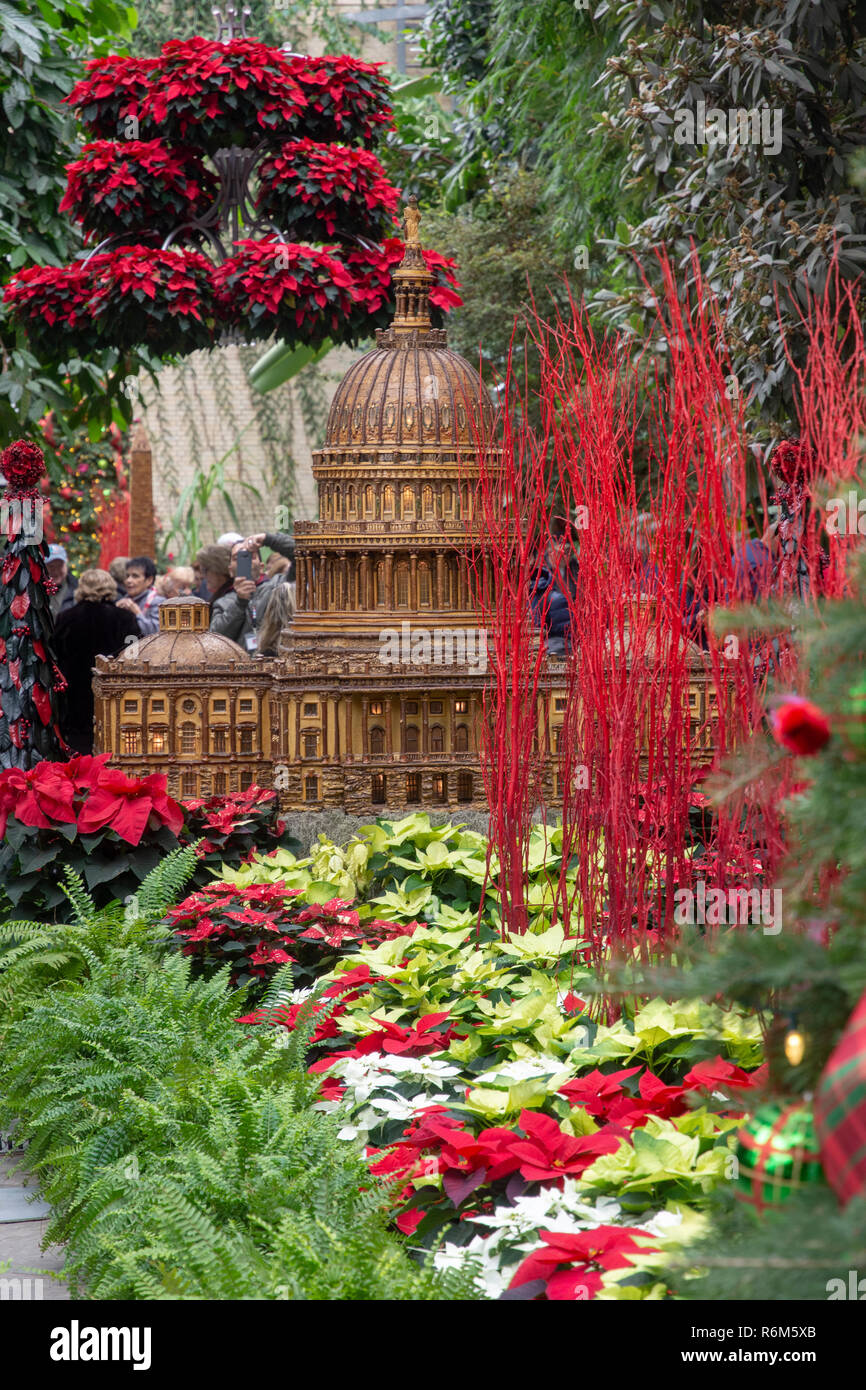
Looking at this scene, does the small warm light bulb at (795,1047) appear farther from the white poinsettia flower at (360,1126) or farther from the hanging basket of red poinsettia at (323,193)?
the hanging basket of red poinsettia at (323,193)

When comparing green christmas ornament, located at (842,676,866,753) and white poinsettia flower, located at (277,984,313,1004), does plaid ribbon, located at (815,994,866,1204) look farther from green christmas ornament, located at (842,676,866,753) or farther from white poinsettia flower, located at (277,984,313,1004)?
white poinsettia flower, located at (277,984,313,1004)

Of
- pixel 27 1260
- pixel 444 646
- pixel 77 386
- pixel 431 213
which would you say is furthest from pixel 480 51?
pixel 27 1260

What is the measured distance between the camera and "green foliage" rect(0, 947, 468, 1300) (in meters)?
2.50

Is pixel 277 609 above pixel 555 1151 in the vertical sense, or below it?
above

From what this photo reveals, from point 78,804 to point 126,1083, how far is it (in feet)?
4.92

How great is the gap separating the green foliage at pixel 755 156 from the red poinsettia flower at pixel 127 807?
2499mm

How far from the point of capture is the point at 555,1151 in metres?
2.82

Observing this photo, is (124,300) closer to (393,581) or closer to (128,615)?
(393,581)

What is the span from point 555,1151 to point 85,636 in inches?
191

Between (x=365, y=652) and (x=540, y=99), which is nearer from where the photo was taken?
(x=365, y=652)

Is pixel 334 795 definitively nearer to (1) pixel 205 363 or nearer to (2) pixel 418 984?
(2) pixel 418 984

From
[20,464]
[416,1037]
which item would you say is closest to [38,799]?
[20,464]

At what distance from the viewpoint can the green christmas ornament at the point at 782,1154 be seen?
63.9 inches

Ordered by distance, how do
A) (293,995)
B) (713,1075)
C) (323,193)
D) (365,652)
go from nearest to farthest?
(713,1075) → (293,995) → (365,652) → (323,193)
